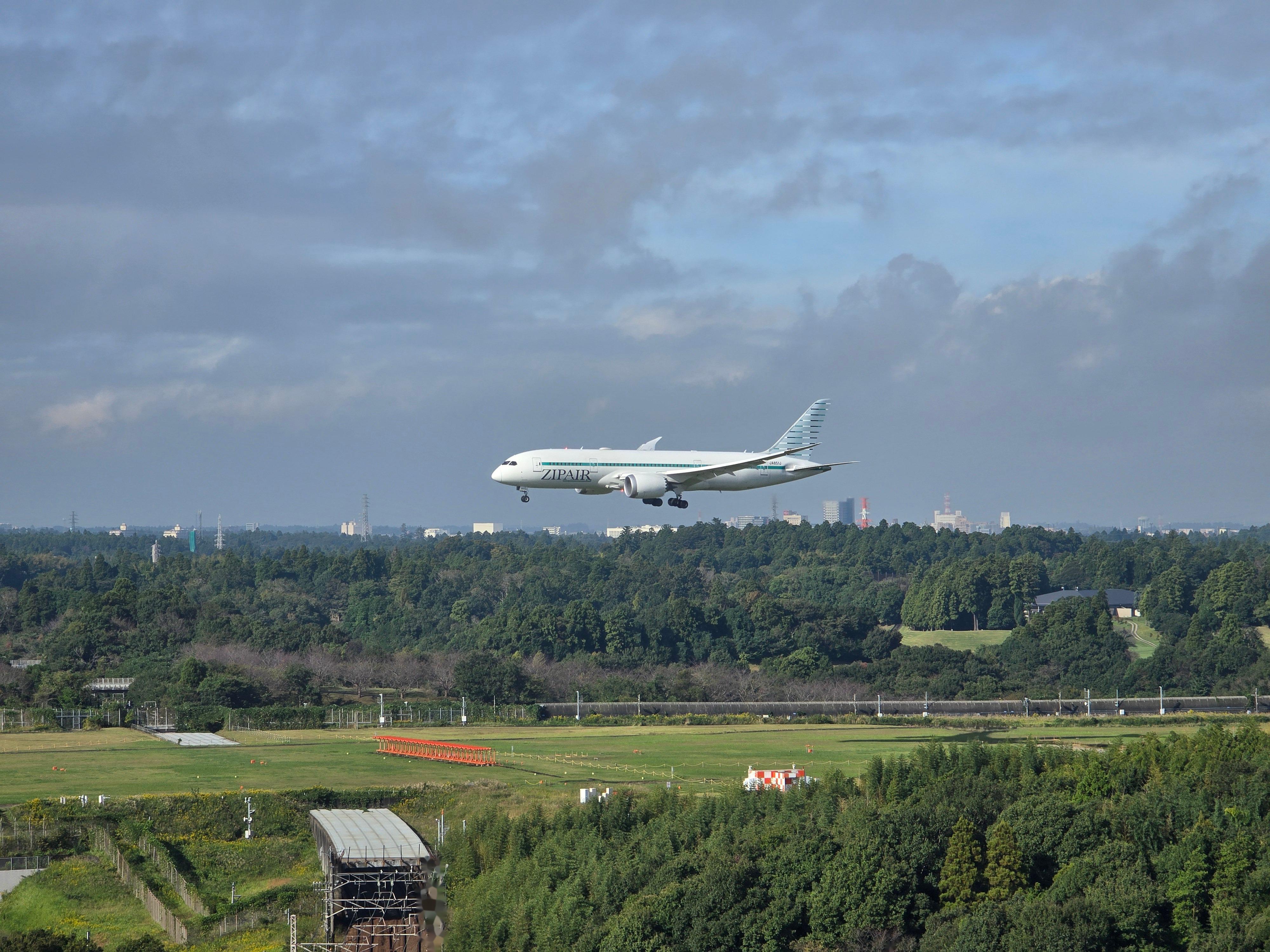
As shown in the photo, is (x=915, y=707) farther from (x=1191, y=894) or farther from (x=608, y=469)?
(x=1191, y=894)

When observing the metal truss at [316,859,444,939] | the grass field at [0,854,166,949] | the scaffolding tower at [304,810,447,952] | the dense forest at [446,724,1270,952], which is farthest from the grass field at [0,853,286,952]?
the dense forest at [446,724,1270,952]

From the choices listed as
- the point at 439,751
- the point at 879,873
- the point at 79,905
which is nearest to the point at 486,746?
the point at 439,751

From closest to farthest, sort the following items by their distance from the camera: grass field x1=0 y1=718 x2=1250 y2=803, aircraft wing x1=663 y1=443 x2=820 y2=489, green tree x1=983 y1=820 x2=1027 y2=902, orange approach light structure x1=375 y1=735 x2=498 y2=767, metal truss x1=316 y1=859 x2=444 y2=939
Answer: metal truss x1=316 y1=859 x2=444 y2=939 → green tree x1=983 y1=820 x2=1027 y2=902 → aircraft wing x1=663 y1=443 x2=820 y2=489 → grass field x1=0 y1=718 x2=1250 y2=803 → orange approach light structure x1=375 y1=735 x2=498 y2=767

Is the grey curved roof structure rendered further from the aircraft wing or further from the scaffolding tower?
the aircraft wing

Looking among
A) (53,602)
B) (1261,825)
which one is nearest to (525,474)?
(1261,825)

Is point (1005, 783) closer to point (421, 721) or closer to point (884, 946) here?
point (884, 946)

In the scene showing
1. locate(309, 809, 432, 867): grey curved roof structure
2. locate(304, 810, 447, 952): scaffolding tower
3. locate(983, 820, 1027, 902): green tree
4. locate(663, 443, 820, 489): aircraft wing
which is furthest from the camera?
locate(663, 443, 820, 489): aircraft wing
